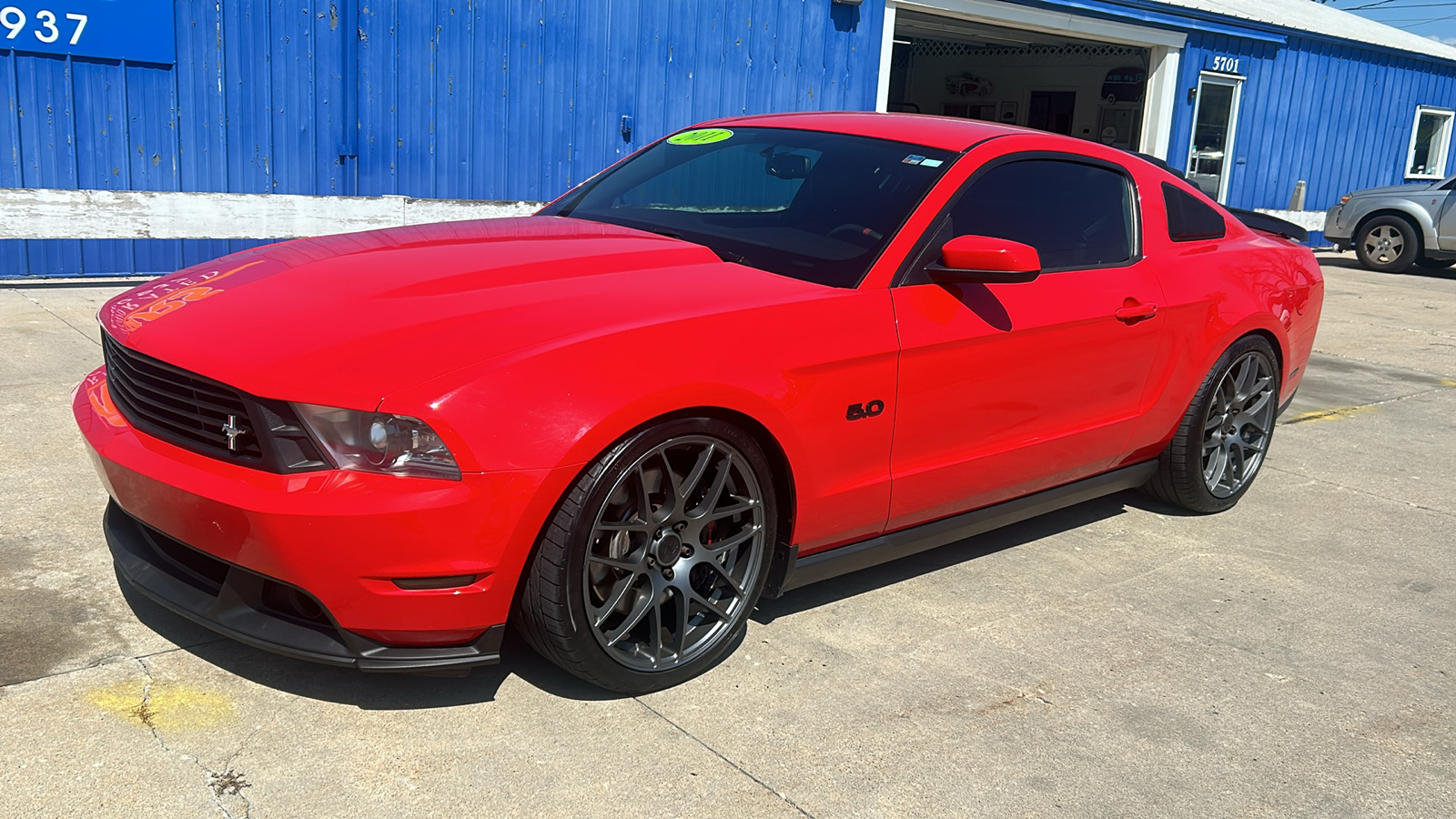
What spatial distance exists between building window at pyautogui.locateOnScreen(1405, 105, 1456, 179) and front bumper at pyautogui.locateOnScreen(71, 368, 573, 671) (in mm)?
21649

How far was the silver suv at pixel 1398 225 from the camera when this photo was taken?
15773 millimetres

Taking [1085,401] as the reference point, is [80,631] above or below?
below

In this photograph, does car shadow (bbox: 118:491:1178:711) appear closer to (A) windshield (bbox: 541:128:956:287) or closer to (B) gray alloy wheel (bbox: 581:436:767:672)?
(B) gray alloy wheel (bbox: 581:436:767:672)

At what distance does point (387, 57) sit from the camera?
9594mm

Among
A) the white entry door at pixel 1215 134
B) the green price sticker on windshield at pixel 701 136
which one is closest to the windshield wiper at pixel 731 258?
the green price sticker on windshield at pixel 701 136

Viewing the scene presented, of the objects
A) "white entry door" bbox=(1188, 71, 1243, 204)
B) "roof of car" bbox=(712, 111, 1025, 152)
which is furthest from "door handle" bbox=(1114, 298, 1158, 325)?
"white entry door" bbox=(1188, 71, 1243, 204)

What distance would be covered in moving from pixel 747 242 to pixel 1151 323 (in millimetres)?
1601

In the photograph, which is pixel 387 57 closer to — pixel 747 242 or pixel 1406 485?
pixel 747 242

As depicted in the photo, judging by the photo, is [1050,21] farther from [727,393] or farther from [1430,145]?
[727,393]

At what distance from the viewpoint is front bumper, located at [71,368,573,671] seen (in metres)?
2.67

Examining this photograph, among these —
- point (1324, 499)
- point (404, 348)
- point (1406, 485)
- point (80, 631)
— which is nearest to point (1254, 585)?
point (1324, 499)

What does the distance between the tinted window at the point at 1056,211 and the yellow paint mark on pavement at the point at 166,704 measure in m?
2.41

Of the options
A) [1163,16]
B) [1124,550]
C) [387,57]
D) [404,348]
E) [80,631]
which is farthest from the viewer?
[1163,16]

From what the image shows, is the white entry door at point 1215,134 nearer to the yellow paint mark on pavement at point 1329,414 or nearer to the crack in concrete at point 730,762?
the yellow paint mark on pavement at point 1329,414
